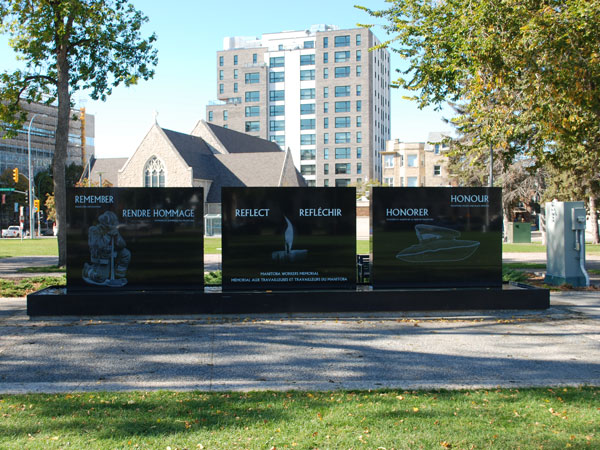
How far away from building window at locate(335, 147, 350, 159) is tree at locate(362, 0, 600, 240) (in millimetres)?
94781

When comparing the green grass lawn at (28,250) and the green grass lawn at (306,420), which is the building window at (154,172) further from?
the green grass lawn at (306,420)

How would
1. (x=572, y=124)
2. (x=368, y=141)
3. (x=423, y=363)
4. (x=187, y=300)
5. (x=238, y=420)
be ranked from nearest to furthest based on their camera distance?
1. (x=238, y=420)
2. (x=423, y=363)
3. (x=187, y=300)
4. (x=572, y=124)
5. (x=368, y=141)

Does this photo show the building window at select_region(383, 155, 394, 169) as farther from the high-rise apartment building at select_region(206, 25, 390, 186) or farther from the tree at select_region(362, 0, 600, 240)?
the tree at select_region(362, 0, 600, 240)

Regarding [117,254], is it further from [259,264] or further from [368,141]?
[368,141]

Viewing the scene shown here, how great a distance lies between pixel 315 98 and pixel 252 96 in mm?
13871

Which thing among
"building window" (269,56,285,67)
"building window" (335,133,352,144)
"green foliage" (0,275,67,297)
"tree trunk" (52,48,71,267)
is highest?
"building window" (269,56,285,67)

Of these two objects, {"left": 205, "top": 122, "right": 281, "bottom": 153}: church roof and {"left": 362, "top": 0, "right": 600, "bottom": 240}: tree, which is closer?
{"left": 362, "top": 0, "right": 600, "bottom": 240}: tree

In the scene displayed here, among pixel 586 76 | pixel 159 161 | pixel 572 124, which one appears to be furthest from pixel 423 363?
pixel 159 161

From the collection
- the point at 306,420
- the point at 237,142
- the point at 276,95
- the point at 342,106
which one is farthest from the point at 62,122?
the point at 276,95

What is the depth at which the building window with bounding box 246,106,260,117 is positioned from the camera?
11838 cm

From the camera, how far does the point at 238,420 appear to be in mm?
4723

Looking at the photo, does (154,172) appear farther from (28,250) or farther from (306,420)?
(306,420)

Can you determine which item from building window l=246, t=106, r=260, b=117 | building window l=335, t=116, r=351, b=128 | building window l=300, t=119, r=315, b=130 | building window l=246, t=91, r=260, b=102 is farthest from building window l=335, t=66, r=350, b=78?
building window l=246, t=106, r=260, b=117

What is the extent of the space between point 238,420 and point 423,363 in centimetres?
287
